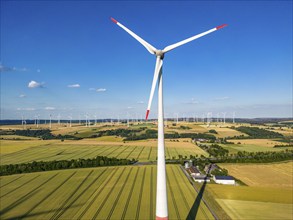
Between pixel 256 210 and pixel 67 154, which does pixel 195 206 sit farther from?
pixel 67 154

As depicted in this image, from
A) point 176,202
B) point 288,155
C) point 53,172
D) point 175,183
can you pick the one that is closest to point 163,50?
point 176,202

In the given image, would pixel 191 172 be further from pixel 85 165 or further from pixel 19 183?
pixel 19 183

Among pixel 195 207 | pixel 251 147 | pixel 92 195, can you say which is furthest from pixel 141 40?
pixel 251 147

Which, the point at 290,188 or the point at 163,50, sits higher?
the point at 163,50

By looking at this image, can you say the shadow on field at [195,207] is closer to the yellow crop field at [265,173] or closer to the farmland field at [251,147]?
the yellow crop field at [265,173]

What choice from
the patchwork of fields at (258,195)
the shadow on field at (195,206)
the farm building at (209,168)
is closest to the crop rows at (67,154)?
the farm building at (209,168)
